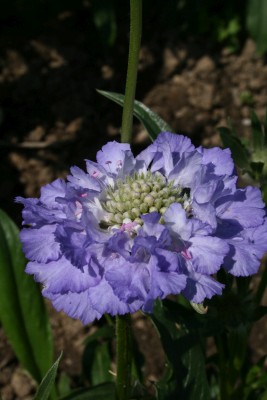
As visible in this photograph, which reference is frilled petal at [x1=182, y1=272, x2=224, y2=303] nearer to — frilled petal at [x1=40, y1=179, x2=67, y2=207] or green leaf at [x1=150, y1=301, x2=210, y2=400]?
frilled petal at [x1=40, y1=179, x2=67, y2=207]

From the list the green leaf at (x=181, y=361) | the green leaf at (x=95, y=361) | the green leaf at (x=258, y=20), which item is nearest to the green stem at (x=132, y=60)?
the green leaf at (x=181, y=361)

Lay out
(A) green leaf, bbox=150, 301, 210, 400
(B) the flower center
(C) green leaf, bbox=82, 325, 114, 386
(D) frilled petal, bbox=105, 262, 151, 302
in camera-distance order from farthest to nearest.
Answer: (C) green leaf, bbox=82, 325, 114, 386 < (A) green leaf, bbox=150, 301, 210, 400 < (B) the flower center < (D) frilled petal, bbox=105, 262, 151, 302

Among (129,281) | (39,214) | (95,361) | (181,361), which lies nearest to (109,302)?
(129,281)

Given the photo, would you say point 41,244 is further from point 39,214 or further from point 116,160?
point 116,160

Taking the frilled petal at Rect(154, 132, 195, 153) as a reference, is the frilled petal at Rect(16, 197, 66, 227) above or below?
below

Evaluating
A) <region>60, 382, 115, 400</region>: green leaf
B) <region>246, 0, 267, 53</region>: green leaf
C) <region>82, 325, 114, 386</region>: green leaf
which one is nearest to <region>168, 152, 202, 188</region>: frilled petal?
<region>60, 382, 115, 400</region>: green leaf

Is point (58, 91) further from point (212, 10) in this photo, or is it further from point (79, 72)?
point (212, 10)

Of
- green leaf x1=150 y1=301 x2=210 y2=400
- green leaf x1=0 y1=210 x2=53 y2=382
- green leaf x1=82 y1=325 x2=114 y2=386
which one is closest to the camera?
green leaf x1=150 y1=301 x2=210 y2=400

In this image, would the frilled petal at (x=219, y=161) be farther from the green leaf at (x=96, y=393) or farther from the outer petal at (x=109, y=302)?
the green leaf at (x=96, y=393)

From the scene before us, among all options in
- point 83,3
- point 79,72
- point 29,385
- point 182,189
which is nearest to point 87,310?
point 182,189
